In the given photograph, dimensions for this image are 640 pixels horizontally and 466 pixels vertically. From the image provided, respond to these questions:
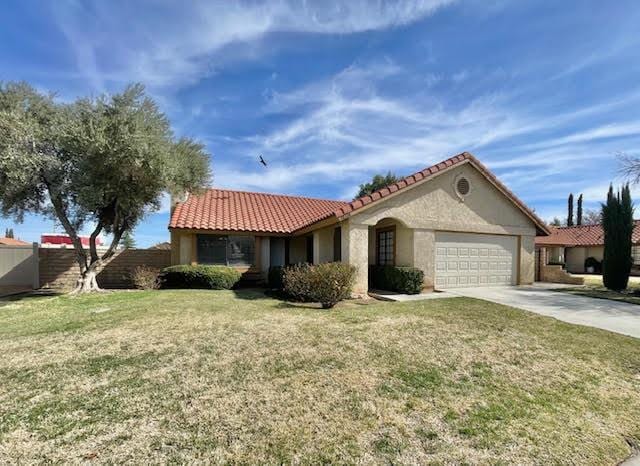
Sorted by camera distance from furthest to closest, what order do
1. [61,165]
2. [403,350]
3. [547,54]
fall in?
[61,165]
[547,54]
[403,350]

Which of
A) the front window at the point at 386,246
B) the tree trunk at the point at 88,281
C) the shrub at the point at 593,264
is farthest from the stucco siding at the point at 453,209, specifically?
the shrub at the point at 593,264

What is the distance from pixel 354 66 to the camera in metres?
12.0

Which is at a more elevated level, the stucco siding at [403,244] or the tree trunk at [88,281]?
the stucco siding at [403,244]

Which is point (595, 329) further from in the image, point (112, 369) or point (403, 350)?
point (112, 369)

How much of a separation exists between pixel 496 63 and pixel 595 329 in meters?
8.78

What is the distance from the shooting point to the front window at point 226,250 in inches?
635

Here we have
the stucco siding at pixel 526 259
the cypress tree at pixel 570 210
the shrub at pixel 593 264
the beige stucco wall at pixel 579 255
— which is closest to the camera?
the stucco siding at pixel 526 259

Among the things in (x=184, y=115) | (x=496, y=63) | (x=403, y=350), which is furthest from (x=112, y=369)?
(x=496, y=63)

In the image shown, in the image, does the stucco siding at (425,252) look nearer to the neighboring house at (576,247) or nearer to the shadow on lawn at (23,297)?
the shadow on lawn at (23,297)

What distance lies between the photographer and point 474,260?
49.5 feet

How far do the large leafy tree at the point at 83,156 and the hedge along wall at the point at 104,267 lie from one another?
2528mm

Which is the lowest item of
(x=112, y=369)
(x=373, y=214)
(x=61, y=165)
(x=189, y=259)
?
(x=112, y=369)

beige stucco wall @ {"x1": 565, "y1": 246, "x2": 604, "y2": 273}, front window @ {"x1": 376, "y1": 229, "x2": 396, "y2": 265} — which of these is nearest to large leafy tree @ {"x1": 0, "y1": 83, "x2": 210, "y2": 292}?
front window @ {"x1": 376, "y1": 229, "x2": 396, "y2": 265}

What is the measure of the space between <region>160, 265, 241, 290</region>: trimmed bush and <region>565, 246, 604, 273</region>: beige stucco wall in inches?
1280
